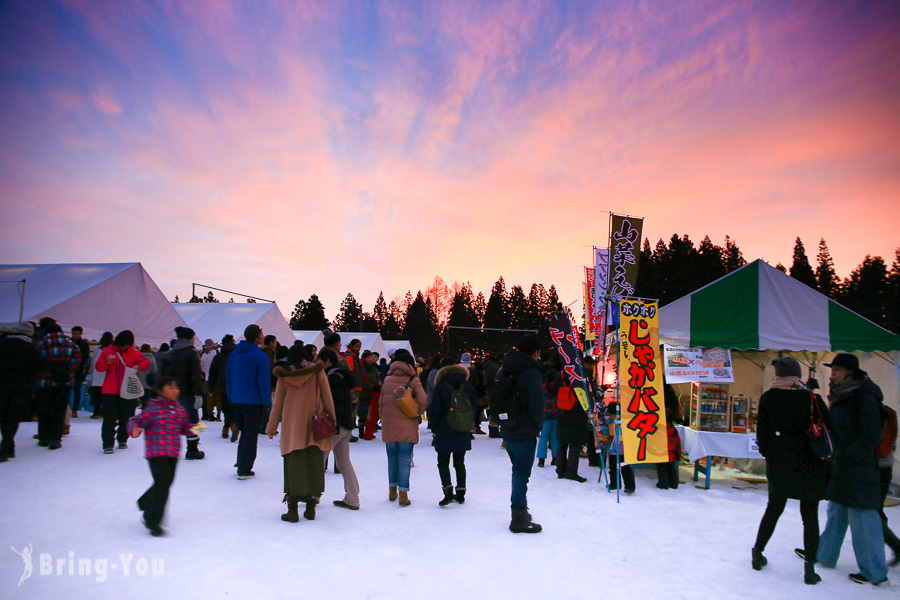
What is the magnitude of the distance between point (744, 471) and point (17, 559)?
9.52 meters

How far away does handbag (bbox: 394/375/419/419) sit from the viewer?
591 centimetres

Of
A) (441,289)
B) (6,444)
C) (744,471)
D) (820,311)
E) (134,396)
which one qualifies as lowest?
(744,471)

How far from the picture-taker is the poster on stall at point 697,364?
7.85 meters

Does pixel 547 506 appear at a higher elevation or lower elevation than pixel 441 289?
lower

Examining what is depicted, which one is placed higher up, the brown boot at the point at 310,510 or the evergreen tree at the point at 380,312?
the evergreen tree at the point at 380,312

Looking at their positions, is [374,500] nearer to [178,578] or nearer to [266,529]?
[266,529]

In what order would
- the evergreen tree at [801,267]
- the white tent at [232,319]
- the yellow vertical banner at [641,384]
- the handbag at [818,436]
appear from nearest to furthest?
the handbag at [818,436]
the yellow vertical banner at [641,384]
the white tent at [232,319]
the evergreen tree at [801,267]

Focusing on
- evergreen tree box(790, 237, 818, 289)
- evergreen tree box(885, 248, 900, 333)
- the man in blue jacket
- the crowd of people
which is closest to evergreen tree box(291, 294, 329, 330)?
evergreen tree box(790, 237, 818, 289)

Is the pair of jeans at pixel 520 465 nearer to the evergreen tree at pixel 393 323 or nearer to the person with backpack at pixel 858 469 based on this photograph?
the person with backpack at pixel 858 469

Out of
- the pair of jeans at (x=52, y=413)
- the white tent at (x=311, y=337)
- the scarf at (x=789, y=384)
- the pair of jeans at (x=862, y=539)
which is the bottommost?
the pair of jeans at (x=862, y=539)

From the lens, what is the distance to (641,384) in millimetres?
6992

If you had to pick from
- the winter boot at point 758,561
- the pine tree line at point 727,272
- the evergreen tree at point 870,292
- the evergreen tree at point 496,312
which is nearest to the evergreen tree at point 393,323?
the evergreen tree at point 496,312

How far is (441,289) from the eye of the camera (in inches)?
2805

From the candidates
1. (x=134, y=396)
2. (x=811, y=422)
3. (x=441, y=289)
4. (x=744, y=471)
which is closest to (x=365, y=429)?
(x=134, y=396)
